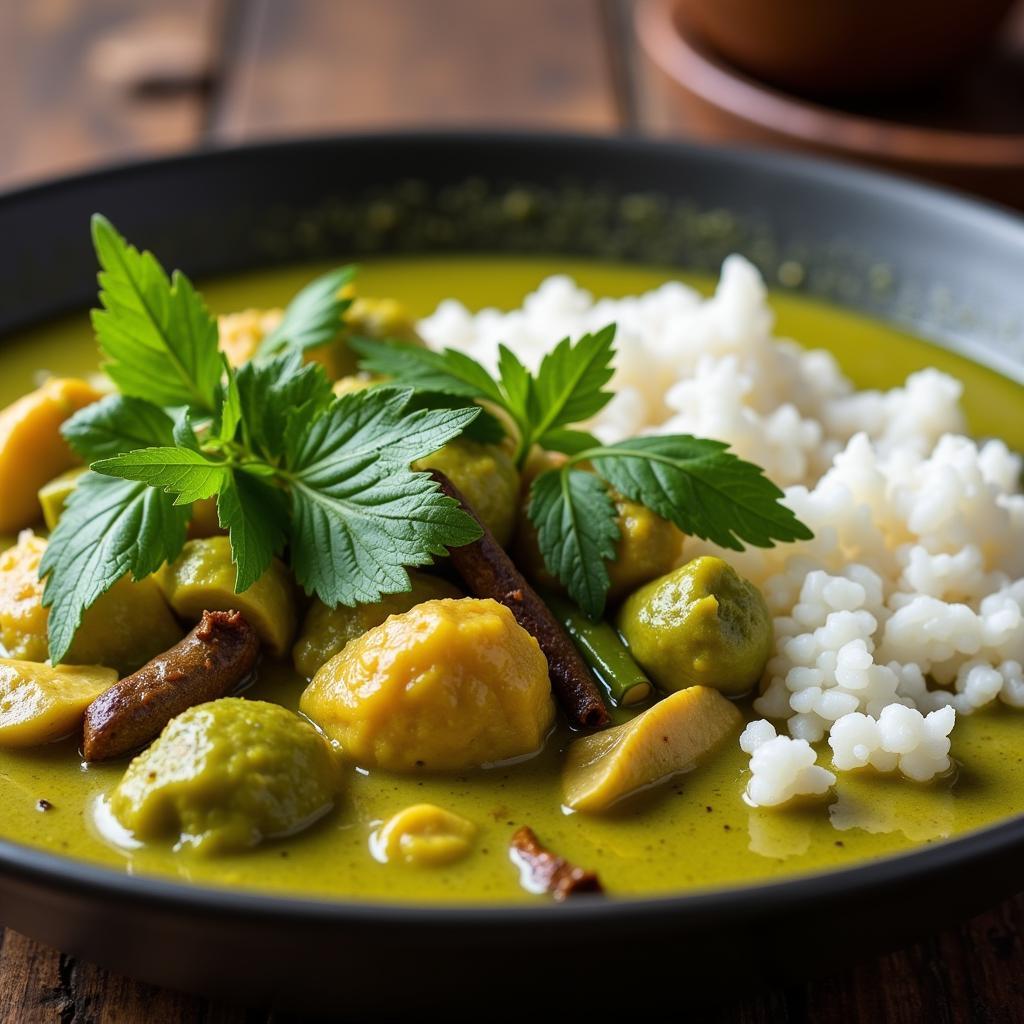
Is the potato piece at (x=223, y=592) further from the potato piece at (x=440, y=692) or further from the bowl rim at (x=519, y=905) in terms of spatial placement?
the bowl rim at (x=519, y=905)

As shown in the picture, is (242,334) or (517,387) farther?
(242,334)

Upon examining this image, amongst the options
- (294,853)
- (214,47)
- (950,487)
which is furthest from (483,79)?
(294,853)

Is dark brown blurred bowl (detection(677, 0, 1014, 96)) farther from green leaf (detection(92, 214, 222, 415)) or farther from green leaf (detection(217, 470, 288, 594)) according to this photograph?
green leaf (detection(217, 470, 288, 594))

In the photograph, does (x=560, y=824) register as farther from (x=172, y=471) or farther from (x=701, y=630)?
(x=172, y=471)

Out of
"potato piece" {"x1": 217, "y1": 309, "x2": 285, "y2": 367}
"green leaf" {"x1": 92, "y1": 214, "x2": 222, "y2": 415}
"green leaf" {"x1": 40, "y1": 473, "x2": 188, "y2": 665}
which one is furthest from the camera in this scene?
"potato piece" {"x1": 217, "y1": 309, "x2": 285, "y2": 367}

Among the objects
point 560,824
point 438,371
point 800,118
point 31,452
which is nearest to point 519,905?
point 560,824

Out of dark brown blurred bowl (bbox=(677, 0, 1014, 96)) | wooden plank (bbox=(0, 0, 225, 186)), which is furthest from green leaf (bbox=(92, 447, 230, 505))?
dark brown blurred bowl (bbox=(677, 0, 1014, 96))
